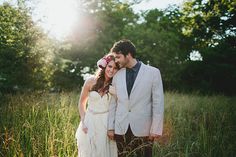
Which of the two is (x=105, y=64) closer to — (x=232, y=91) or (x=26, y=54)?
(x=26, y=54)

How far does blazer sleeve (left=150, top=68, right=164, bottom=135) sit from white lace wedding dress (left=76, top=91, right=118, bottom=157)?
61 centimetres

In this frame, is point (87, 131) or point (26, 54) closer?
point (87, 131)

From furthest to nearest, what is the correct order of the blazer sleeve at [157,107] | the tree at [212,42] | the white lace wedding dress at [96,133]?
the tree at [212,42] → the white lace wedding dress at [96,133] → the blazer sleeve at [157,107]

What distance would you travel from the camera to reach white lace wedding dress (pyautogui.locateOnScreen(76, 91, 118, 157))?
4.02 meters

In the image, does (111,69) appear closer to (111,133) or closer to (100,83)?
(100,83)

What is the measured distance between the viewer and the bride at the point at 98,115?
13.2 ft

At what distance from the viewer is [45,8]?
12.0 m

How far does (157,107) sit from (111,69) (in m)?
0.74

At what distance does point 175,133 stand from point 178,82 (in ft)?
60.3

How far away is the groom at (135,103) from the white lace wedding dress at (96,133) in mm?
169

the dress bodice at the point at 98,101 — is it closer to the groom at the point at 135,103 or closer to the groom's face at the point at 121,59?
the groom at the point at 135,103

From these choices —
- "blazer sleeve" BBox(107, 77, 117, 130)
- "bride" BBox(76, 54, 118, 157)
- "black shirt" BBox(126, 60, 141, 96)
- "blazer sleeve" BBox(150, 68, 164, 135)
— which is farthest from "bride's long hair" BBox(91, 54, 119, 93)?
"blazer sleeve" BBox(150, 68, 164, 135)

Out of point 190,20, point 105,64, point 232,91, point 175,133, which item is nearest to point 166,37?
point 232,91

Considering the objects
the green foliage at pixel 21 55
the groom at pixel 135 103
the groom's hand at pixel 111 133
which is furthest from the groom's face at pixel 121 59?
the green foliage at pixel 21 55
